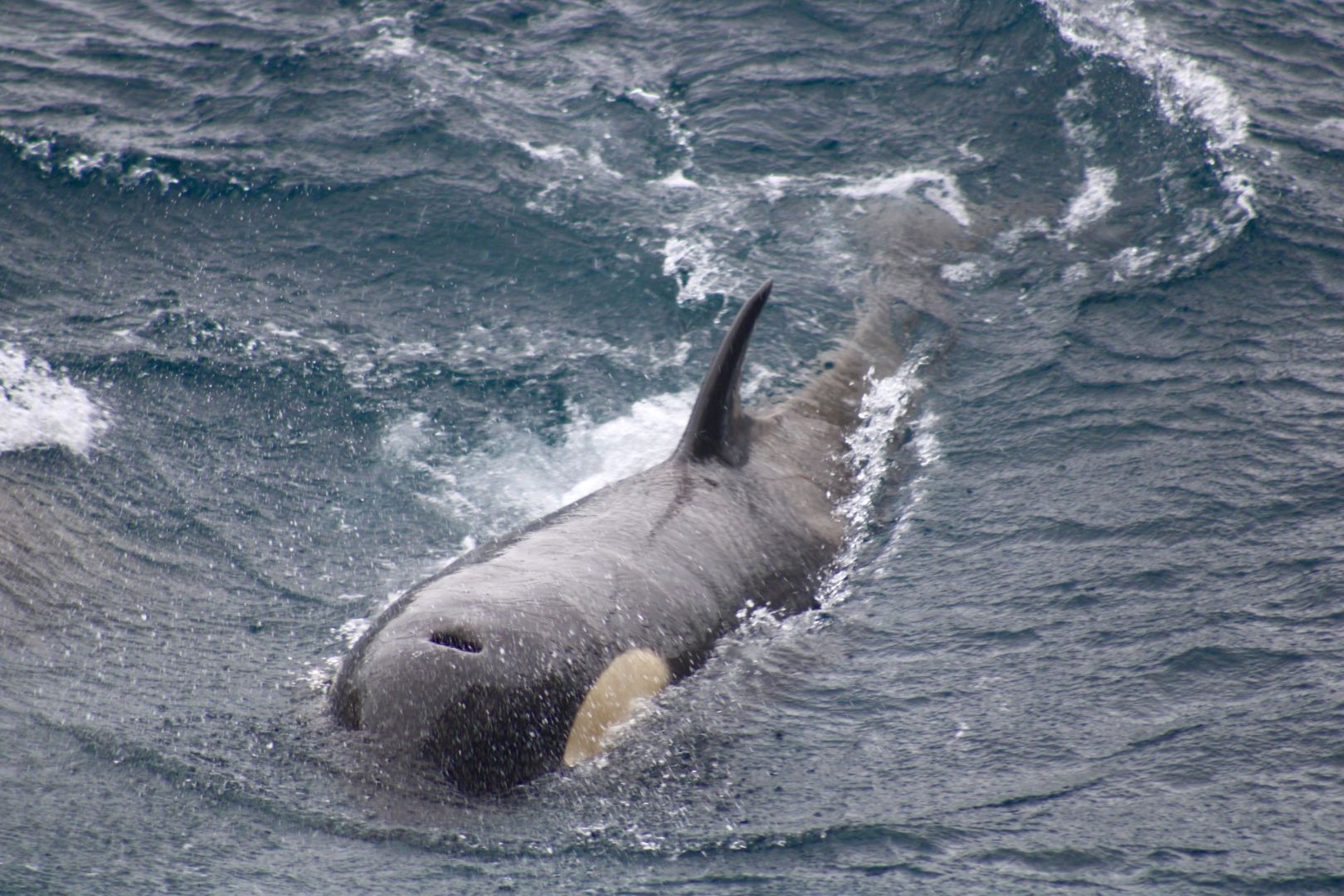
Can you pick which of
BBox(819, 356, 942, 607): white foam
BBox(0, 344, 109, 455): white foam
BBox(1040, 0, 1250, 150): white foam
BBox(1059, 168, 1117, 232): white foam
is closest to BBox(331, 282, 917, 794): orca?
BBox(819, 356, 942, 607): white foam

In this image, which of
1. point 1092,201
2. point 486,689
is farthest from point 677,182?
point 486,689

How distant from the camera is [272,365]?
14031mm

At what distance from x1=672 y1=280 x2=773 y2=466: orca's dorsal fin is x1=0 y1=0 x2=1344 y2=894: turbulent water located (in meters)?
1.56

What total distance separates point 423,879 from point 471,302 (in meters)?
9.82

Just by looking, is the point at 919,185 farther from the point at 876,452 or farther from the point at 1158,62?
the point at 876,452

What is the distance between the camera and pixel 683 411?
14141 mm

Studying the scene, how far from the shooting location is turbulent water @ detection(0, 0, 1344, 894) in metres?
7.36

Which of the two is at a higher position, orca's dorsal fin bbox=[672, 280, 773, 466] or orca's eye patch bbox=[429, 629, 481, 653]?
orca's dorsal fin bbox=[672, 280, 773, 466]

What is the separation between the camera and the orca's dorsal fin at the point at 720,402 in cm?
1105

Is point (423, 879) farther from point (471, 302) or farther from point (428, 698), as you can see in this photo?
point (471, 302)

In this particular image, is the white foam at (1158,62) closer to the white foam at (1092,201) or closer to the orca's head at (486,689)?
the white foam at (1092,201)

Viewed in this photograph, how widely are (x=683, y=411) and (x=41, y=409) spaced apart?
6.63 meters

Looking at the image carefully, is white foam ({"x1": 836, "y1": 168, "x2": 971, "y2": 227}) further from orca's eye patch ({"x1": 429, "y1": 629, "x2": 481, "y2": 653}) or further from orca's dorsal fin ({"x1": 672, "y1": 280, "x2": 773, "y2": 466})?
orca's eye patch ({"x1": 429, "y1": 629, "x2": 481, "y2": 653})

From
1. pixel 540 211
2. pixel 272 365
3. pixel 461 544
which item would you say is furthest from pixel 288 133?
pixel 461 544
